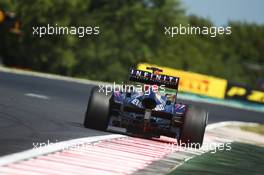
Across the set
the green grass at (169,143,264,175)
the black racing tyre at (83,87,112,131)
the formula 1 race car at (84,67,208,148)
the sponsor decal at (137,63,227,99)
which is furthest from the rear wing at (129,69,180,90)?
the sponsor decal at (137,63,227,99)

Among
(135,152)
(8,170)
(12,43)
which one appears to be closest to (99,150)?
(135,152)

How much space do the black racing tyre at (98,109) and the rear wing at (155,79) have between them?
103cm

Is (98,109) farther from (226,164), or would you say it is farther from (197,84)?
(197,84)

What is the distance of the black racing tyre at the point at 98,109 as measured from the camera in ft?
51.7

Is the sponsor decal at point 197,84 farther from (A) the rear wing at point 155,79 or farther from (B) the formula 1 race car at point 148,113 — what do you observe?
(B) the formula 1 race car at point 148,113

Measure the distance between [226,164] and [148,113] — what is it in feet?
7.63

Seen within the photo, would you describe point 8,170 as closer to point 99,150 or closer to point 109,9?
point 99,150

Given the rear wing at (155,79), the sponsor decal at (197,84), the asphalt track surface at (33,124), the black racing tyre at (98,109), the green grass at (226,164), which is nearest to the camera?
the green grass at (226,164)

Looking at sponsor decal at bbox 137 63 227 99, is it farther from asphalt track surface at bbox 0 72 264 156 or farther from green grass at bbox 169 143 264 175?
green grass at bbox 169 143 264 175

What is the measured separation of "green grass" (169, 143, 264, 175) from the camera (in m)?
12.6

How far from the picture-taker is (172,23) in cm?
9788

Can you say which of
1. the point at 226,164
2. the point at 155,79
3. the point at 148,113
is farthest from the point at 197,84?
the point at 226,164

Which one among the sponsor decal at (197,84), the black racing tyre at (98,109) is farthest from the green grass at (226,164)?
the sponsor decal at (197,84)

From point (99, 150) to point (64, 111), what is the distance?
9.30m
